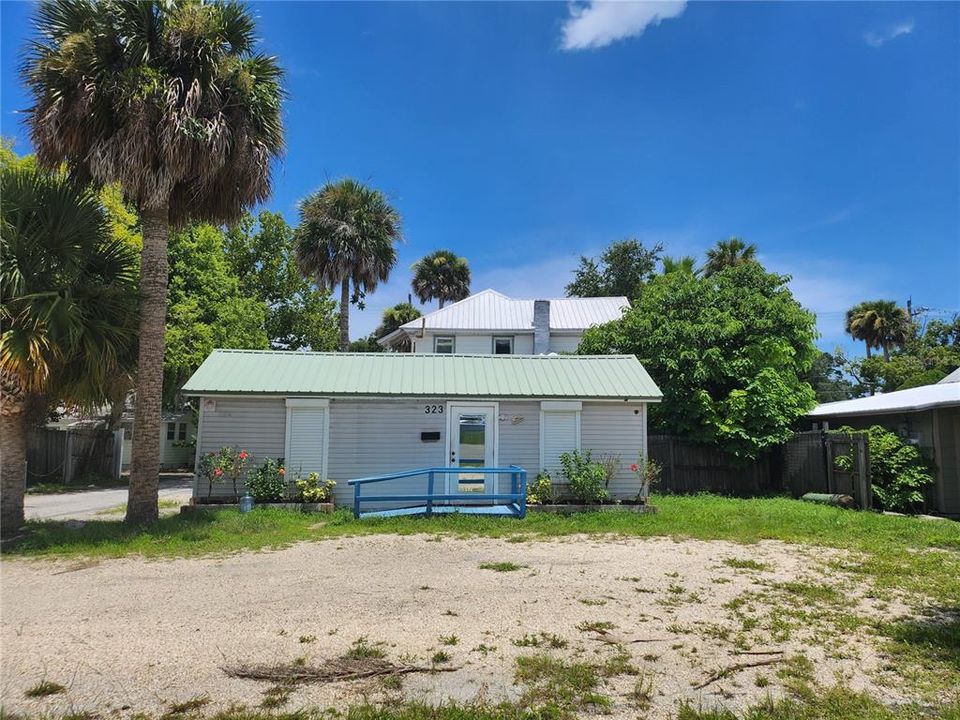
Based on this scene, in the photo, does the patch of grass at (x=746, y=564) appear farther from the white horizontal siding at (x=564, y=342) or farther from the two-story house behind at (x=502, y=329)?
the white horizontal siding at (x=564, y=342)

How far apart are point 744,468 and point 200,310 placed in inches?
797

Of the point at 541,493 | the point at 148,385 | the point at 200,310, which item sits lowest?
the point at 541,493

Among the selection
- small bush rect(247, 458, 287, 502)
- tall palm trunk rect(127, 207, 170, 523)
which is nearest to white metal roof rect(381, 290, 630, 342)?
small bush rect(247, 458, 287, 502)

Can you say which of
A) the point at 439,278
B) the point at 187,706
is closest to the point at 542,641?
the point at 187,706

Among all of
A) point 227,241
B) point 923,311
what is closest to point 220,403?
point 227,241

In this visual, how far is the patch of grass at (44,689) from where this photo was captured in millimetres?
4182

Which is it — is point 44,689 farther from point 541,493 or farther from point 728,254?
point 728,254

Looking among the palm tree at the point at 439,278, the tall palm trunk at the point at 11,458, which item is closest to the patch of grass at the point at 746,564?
the tall palm trunk at the point at 11,458

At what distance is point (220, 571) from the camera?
771 cm

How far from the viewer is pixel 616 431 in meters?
13.6

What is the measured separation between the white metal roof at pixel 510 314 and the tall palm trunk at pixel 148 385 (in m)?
19.7

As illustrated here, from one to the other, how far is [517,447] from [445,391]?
6.68 feet

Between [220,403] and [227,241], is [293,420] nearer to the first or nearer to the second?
[220,403]

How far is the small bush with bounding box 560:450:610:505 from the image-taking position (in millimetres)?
12641
